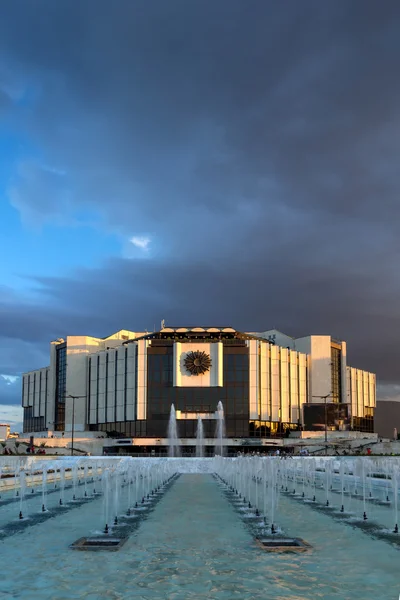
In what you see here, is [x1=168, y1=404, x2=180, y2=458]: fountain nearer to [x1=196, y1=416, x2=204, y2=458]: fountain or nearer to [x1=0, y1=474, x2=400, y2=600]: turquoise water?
[x1=196, y1=416, x2=204, y2=458]: fountain

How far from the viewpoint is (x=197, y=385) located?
107062mm

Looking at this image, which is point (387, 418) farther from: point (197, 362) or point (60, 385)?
point (60, 385)

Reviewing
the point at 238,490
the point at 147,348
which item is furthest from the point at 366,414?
the point at 238,490

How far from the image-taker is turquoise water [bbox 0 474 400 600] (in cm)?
1039

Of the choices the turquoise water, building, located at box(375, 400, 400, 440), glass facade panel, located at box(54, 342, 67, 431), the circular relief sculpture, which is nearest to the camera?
the turquoise water

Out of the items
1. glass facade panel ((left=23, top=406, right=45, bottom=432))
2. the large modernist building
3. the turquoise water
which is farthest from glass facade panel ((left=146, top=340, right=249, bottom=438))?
the turquoise water

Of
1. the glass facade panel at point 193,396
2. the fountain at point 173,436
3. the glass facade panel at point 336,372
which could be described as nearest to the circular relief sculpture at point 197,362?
the glass facade panel at point 193,396

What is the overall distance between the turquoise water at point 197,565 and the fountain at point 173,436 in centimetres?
8481

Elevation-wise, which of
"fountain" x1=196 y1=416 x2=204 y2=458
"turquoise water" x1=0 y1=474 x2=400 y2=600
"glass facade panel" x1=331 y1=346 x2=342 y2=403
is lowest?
"fountain" x1=196 y1=416 x2=204 y2=458

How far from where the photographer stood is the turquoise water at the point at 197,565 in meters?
10.4

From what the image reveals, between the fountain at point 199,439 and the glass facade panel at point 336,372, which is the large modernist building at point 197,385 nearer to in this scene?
the glass facade panel at point 336,372

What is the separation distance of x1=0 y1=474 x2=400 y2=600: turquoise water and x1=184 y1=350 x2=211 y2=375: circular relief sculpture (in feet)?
285

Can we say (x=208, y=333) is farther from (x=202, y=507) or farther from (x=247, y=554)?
(x=247, y=554)

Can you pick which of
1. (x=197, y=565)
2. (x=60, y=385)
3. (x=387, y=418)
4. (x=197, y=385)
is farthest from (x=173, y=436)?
(x=197, y=565)
